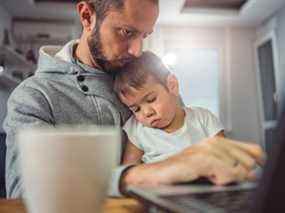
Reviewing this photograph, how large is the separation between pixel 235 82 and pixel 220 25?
804 millimetres

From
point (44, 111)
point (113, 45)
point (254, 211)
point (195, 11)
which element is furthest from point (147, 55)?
point (195, 11)

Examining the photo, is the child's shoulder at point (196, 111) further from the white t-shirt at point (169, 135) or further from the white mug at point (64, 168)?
the white mug at point (64, 168)

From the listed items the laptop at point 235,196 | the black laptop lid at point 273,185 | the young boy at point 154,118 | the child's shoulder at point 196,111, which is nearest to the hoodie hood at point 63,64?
the young boy at point 154,118

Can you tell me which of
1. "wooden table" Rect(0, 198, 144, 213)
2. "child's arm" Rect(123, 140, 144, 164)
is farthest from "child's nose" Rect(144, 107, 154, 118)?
"wooden table" Rect(0, 198, 144, 213)

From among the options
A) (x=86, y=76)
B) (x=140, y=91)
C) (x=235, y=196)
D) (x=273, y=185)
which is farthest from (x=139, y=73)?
(x=273, y=185)

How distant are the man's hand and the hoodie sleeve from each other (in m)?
0.51

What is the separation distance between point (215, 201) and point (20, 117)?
794 millimetres

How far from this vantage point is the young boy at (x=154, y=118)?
48.9 inches

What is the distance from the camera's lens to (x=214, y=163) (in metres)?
0.61

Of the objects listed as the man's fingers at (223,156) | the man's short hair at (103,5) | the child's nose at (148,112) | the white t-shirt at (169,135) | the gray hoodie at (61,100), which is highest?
the man's short hair at (103,5)

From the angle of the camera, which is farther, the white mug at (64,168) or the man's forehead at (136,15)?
the man's forehead at (136,15)

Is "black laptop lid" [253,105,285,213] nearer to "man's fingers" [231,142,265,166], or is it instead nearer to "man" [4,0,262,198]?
"man's fingers" [231,142,265,166]

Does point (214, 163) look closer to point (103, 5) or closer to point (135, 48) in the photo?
point (135, 48)

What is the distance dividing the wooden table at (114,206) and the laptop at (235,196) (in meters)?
0.05
